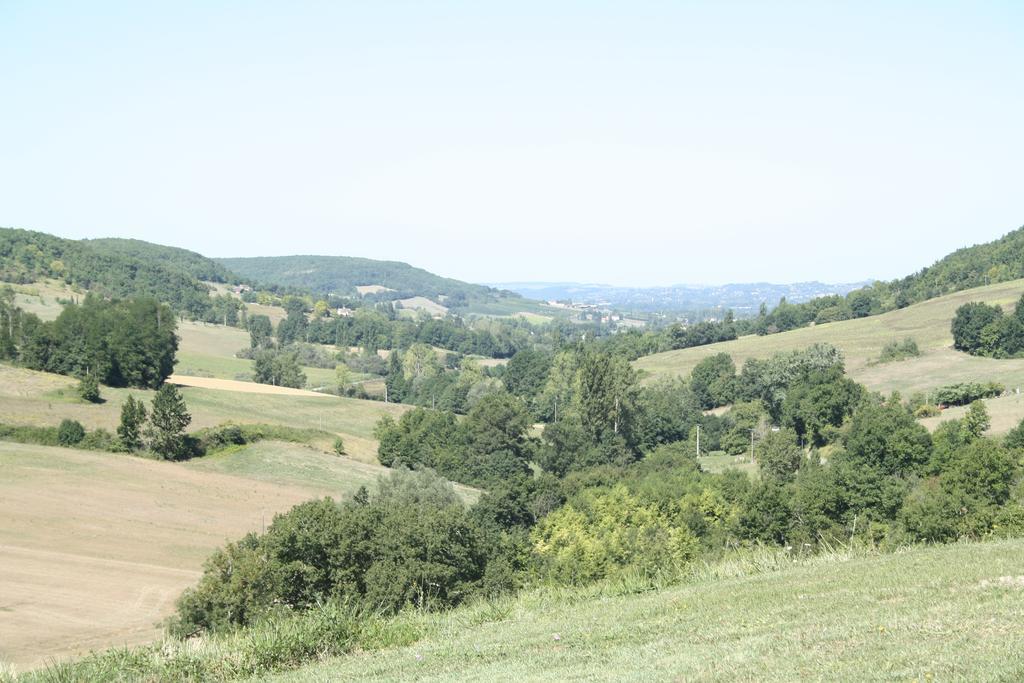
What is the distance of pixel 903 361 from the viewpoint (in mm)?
114250

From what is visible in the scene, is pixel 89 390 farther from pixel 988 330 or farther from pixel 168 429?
pixel 988 330

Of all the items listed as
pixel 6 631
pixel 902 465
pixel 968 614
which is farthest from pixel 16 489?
pixel 968 614

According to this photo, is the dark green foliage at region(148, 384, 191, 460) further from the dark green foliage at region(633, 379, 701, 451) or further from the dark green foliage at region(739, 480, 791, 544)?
the dark green foliage at region(633, 379, 701, 451)

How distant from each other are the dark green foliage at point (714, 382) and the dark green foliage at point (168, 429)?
214 feet

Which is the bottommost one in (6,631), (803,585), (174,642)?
(6,631)

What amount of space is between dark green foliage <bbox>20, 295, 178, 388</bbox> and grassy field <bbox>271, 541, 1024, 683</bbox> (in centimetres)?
8121

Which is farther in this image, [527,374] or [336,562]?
[527,374]

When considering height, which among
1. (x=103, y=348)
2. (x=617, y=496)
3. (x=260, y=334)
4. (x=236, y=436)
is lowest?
(x=617, y=496)

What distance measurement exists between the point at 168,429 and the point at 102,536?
23.0 metres

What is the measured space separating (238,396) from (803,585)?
94.7 meters

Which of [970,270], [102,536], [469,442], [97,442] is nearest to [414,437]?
[469,442]

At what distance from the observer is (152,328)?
3799 inches

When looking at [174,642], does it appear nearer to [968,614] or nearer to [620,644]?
[620,644]

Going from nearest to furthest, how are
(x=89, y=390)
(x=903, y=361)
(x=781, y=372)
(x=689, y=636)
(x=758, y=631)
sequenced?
(x=758, y=631), (x=689, y=636), (x=89, y=390), (x=781, y=372), (x=903, y=361)
